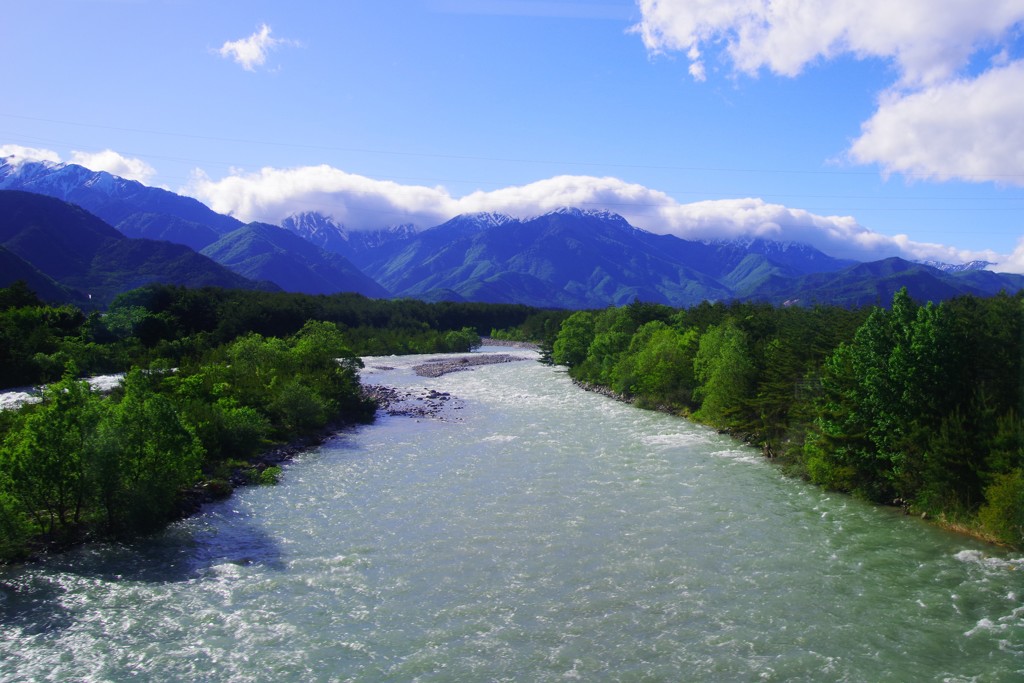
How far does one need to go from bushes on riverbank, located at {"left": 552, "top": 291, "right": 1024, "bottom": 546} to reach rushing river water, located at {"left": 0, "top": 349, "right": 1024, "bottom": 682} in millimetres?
Answer: 1497

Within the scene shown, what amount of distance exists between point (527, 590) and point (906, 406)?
1635cm

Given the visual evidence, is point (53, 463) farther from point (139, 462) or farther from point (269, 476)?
point (269, 476)

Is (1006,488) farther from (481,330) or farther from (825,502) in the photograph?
(481,330)

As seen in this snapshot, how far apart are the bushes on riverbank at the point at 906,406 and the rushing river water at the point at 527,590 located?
1497 millimetres

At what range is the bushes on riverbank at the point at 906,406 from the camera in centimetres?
2300

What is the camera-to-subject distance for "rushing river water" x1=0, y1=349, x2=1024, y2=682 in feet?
50.0

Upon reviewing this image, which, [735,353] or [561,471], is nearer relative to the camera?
[561,471]

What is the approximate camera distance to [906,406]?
82.8 feet

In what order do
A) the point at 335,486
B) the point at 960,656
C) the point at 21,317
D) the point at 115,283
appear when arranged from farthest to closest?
the point at 115,283
the point at 21,317
the point at 335,486
the point at 960,656

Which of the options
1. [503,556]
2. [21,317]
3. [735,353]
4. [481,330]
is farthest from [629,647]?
[481,330]

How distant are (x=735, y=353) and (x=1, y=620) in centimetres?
3752

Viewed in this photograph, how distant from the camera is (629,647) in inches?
624

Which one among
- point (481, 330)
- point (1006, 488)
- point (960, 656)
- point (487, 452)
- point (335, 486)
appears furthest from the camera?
point (481, 330)

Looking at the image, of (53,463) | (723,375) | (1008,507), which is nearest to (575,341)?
(723,375)
